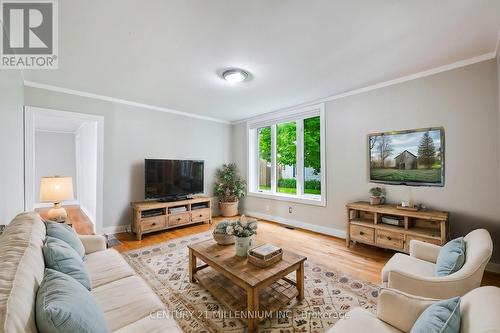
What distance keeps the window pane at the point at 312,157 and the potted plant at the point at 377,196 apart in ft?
3.48

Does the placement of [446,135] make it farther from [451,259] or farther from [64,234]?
[64,234]

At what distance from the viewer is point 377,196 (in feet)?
10.3

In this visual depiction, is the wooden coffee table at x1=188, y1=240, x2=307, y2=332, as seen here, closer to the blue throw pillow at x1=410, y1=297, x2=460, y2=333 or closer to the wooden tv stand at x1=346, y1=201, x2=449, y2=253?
the blue throw pillow at x1=410, y1=297, x2=460, y2=333

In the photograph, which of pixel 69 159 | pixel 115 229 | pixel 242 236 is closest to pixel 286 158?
pixel 242 236

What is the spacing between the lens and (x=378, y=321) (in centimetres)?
123

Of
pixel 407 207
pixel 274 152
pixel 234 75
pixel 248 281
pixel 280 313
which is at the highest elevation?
pixel 234 75

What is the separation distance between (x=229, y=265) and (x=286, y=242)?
73.1 inches

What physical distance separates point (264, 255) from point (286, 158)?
3.09m

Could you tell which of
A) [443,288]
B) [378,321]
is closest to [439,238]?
[443,288]

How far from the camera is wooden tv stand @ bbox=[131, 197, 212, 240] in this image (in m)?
3.74

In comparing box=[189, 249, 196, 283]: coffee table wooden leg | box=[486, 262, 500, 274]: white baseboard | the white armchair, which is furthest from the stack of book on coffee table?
box=[486, 262, 500, 274]: white baseboard

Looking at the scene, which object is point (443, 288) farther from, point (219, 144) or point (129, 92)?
point (219, 144)

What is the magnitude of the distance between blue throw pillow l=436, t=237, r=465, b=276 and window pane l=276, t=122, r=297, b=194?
298 cm

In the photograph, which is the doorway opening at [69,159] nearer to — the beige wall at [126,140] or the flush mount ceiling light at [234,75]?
the beige wall at [126,140]
